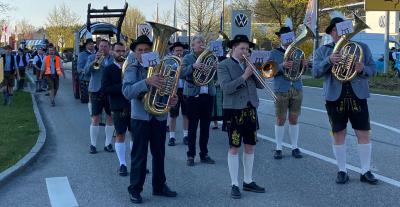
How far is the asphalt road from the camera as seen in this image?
646 cm

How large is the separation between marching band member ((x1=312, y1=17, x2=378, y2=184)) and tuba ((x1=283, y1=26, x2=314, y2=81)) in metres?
1.15

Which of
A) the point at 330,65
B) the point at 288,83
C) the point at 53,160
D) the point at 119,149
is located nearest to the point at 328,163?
the point at 288,83

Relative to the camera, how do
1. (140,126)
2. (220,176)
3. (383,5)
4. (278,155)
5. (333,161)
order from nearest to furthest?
(140,126), (220,176), (333,161), (278,155), (383,5)

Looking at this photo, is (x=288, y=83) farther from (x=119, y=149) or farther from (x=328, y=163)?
(x=119, y=149)

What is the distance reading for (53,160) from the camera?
9.11m

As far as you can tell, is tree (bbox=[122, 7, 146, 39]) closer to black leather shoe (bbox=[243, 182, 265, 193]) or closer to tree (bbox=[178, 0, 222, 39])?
tree (bbox=[178, 0, 222, 39])

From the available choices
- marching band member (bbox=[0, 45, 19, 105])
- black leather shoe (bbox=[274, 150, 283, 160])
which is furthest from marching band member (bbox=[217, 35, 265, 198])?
marching band member (bbox=[0, 45, 19, 105])

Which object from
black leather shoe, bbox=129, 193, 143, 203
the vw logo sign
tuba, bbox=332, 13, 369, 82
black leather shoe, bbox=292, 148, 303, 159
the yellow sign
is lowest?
black leather shoe, bbox=129, 193, 143, 203

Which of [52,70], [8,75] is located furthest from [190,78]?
[8,75]

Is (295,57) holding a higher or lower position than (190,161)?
higher

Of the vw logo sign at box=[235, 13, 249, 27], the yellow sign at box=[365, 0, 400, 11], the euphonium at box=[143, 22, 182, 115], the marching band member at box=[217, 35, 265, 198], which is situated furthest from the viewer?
the yellow sign at box=[365, 0, 400, 11]

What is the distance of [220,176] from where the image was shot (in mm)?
7617

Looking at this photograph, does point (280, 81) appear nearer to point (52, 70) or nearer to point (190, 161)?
point (190, 161)

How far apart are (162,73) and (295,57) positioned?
2999 millimetres
